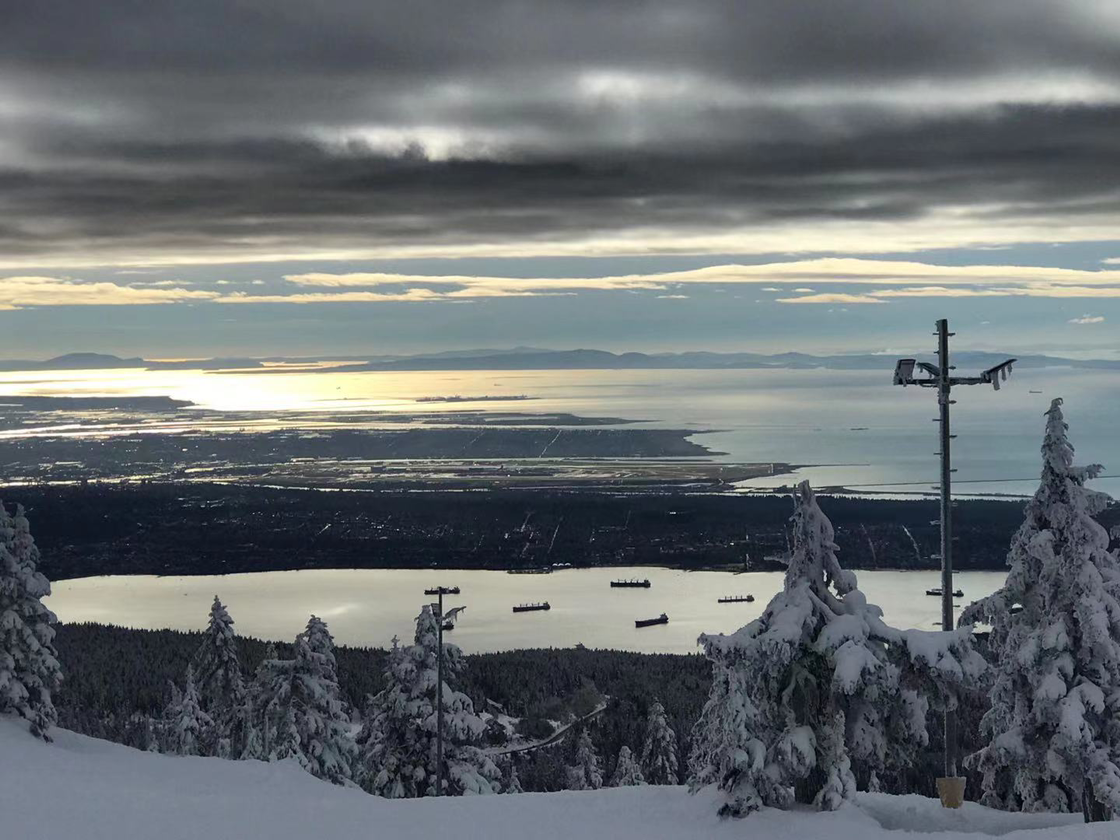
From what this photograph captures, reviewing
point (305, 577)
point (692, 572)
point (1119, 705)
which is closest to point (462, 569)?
point (305, 577)

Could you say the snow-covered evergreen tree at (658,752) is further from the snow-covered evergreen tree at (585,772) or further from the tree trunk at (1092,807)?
the tree trunk at (1092,807)

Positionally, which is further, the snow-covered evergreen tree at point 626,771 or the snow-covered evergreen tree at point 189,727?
the snow-covered evergreen tree at point 626,771

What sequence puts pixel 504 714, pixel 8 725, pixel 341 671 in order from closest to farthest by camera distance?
pixel 8 725
pixel 504 714
pixel 341 671

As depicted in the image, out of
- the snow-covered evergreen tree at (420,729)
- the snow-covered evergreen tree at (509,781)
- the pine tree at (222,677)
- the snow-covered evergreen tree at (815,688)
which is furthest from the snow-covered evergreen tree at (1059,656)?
the pine tree at (222,677)

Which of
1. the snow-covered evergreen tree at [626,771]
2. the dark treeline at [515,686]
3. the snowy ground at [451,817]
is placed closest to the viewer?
the snowy ground at [451,817]

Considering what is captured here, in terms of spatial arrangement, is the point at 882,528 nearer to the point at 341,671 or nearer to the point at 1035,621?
the point at 341,671

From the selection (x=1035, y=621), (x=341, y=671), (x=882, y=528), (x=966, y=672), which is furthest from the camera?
(x=882, y=528)
